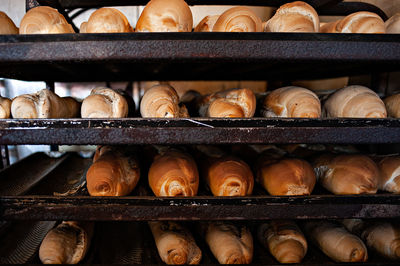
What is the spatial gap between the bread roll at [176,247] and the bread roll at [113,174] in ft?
0.73

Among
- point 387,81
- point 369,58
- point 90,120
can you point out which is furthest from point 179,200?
point 387,81

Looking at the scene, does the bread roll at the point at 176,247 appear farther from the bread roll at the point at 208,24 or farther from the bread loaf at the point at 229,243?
the bread roll at the point at 208,24

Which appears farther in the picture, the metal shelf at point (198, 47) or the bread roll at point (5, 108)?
the bread roll at point (5, 108)

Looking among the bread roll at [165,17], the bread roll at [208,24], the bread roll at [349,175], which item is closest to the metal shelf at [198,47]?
the bread roll at [165,17]

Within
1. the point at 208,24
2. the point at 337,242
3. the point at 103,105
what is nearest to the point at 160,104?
the point at 103,105

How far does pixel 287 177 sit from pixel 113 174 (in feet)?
2.14

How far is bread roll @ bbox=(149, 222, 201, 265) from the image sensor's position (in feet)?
2.71

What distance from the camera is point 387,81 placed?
1393 millimetres

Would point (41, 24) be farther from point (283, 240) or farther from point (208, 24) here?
point (283, 240)

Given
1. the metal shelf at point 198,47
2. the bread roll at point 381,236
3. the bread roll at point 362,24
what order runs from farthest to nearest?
the bread roll at point 381,236 → the bread roll at point 362,24 → the metal shelf at point 198,47

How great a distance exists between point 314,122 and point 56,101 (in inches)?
35.7

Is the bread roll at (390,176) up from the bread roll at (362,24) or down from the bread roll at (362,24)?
down

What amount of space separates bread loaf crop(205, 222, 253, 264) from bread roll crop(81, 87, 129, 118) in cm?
58

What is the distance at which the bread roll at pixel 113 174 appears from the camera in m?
0.81
